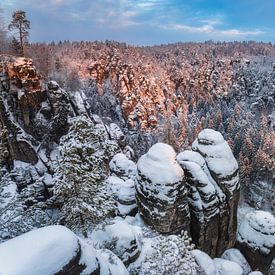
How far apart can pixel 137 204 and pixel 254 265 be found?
1160 centimetres

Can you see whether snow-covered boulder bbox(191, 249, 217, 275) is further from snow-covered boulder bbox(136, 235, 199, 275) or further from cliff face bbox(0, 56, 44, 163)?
cliff face bbox(0, 56, 44, 163)

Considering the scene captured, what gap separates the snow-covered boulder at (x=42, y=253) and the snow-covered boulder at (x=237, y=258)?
18228mm

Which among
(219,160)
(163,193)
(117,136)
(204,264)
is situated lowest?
(117,136)

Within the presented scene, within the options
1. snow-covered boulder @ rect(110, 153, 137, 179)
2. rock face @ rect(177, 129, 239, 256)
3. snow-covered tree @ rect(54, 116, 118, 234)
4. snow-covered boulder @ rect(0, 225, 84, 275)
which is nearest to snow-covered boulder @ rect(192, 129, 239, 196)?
rock face @ rect(177, 129, 239, 256)

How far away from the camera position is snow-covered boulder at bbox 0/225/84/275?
8.66 metres

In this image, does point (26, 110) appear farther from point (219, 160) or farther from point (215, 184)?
point (215, 184)

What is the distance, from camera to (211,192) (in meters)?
23.5

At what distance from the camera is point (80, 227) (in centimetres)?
1711

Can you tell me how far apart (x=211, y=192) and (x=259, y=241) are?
6.38 m

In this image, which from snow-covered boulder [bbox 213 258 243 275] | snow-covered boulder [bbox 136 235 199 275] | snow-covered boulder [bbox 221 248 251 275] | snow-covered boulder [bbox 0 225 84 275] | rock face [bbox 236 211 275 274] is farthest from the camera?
rock face [bbox 236 211 275 274]

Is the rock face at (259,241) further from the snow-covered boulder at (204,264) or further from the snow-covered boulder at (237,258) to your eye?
the snow-covered boulder at (204,264)

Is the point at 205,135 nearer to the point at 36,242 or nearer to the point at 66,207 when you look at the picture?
the point at 66,207

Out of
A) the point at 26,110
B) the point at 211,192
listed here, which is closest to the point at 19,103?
the point at 26,110

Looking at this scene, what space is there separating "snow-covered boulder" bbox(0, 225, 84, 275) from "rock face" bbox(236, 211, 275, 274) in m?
19.3
